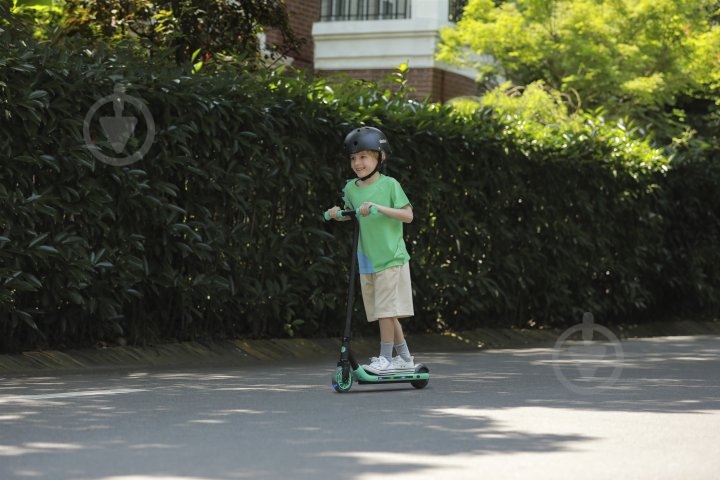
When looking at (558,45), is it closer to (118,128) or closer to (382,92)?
(382,92)

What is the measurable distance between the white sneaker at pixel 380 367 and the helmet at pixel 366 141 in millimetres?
1381

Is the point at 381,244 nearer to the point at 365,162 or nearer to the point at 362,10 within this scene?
the point at 365,162

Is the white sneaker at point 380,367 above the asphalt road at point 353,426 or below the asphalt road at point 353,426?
above

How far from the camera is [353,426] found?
7977mm

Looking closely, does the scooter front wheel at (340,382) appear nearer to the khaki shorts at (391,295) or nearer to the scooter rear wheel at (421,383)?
the khaki shorts at (391,295)

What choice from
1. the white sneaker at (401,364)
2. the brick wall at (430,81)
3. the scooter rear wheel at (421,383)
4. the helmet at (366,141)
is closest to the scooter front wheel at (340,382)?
the white sneaker at (401,364)

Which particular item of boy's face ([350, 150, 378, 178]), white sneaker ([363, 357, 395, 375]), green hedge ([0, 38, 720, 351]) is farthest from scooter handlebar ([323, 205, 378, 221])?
green hedge ([0, 38, 720, 351])

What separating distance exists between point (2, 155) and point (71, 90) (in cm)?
83

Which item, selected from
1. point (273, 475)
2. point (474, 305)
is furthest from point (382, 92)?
point (273, 475)

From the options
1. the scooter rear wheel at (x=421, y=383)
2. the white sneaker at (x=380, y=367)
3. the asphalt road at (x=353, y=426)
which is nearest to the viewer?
the asphalt road at (x=353, y=426)

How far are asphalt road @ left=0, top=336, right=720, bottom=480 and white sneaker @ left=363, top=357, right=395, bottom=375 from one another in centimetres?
15

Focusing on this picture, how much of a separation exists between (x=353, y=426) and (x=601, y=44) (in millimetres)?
21267

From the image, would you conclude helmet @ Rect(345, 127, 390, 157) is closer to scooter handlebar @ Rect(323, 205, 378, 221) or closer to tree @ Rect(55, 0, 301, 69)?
scooter handlebar @ Rect(323, 205, 378, 221)

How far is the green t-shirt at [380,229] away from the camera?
10.2 metres
